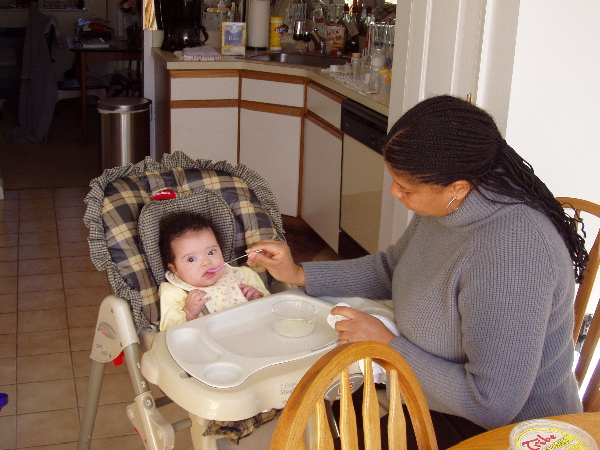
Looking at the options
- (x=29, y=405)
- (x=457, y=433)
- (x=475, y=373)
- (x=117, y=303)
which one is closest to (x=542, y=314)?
(x=475, y=373)

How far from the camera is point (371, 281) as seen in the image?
5.73ft

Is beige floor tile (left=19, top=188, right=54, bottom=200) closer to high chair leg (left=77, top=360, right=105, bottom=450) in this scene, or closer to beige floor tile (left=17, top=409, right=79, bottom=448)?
beige floor tile (left=17, top=409, right=79, bottom=448)

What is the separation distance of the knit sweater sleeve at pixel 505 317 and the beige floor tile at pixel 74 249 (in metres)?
2.54

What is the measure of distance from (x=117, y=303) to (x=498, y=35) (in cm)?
122

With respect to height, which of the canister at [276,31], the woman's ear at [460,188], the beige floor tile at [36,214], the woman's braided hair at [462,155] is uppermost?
the canister at [276,31]

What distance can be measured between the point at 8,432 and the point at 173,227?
0.94 m

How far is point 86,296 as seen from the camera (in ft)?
10.1

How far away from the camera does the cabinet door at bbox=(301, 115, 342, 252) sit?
3.44 meters

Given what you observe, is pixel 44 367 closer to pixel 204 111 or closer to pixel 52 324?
pixel 52 324

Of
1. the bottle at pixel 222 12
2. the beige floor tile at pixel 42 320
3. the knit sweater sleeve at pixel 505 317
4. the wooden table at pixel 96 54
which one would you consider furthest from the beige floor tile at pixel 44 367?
the wooden table at pixel 96 54

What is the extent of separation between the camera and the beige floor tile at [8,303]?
2.93 m

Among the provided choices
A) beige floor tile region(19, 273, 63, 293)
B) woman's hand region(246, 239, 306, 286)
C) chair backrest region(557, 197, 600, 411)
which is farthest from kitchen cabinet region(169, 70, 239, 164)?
A: chair backrest region(557, 197, 600, 411)

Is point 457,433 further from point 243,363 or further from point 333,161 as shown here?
point 333,161

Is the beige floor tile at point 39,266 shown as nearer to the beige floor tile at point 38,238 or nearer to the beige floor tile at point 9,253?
the beige floor tile at point 9,253
